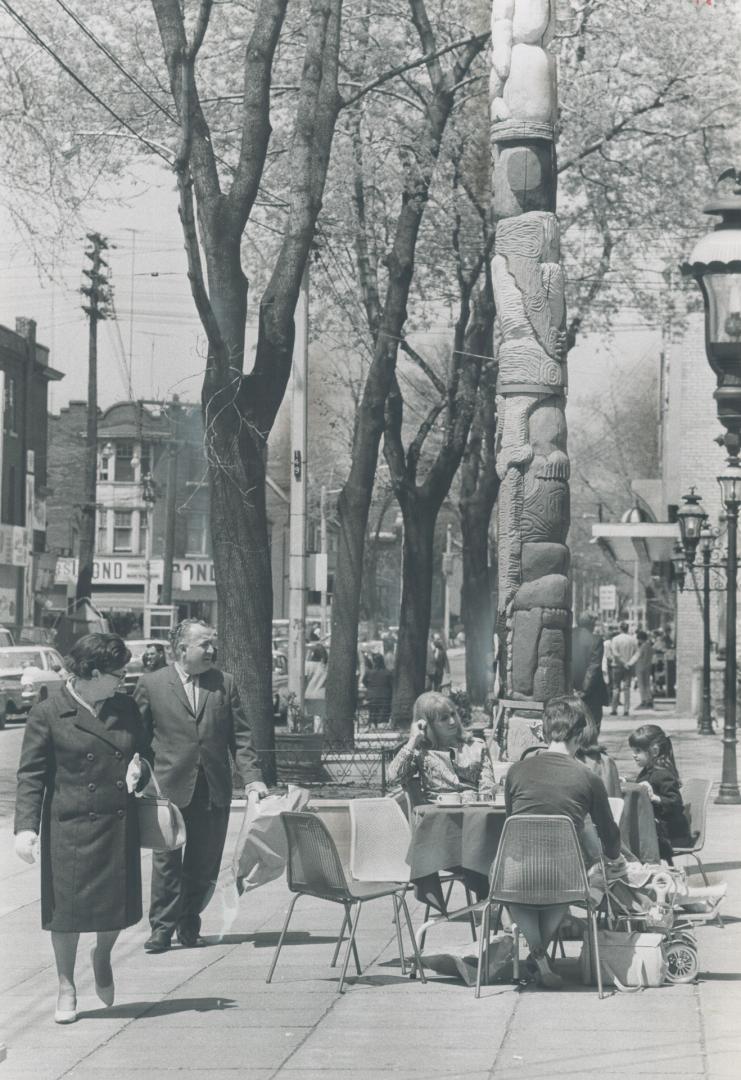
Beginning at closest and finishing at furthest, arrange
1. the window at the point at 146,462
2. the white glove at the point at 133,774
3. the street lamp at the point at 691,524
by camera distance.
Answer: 1. the white glove at the point at 133,774
2. the street lamp at the point at 691,524
3. the window at the point at 146,462

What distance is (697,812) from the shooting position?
11508 millimetres

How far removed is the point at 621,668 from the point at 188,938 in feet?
94.6

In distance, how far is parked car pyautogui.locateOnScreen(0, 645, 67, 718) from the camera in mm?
35250

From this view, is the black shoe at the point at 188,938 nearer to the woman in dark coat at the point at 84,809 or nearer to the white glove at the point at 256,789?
the white glove at the point at 256,789

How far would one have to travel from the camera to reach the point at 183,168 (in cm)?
1609

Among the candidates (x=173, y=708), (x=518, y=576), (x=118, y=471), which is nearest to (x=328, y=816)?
(x=173, y=708)

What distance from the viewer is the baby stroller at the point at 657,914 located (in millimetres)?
9203

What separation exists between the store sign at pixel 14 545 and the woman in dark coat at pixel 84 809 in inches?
1765

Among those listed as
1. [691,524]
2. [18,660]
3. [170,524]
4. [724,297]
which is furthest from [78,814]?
[170,524]

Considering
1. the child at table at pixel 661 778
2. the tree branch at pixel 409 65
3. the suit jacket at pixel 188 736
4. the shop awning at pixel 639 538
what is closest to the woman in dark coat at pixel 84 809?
the suit jacket at pixel 188 736

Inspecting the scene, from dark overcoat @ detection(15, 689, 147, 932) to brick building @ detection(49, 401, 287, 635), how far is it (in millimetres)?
60333

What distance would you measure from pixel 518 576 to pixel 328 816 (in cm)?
654

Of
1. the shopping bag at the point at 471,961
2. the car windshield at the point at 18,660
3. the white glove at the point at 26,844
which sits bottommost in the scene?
the shopping bag at the point at 471,961

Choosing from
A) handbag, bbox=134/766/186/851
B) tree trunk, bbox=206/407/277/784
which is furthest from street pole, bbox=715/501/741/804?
handbag, bbox=134/766/186/851
